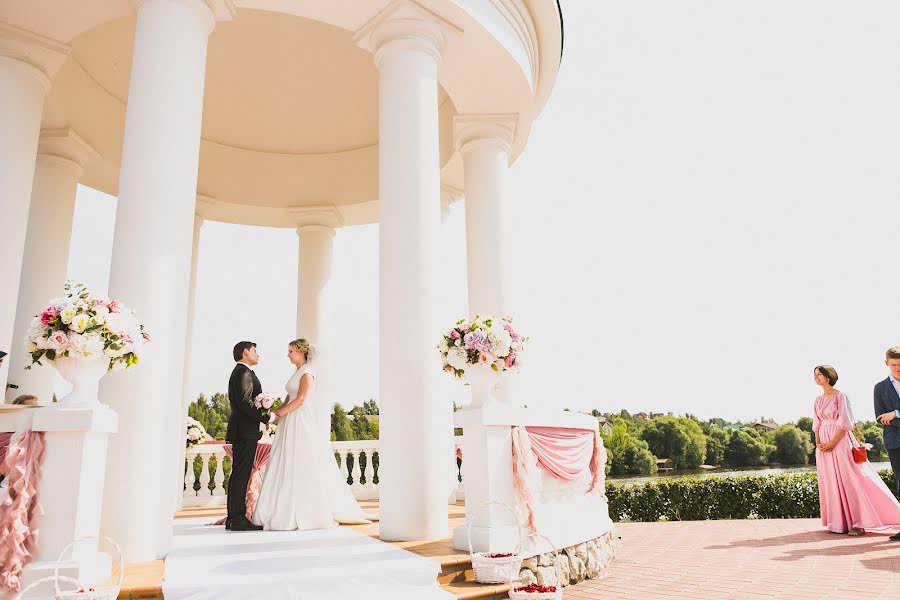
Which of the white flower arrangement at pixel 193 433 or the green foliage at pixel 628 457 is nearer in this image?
the white flower arrangement at pixel 193 433

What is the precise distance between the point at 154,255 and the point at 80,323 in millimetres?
1871

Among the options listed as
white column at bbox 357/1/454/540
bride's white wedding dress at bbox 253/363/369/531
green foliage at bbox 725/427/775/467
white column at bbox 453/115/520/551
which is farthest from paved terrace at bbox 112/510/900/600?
green foliage at bbox 725/427/775/467

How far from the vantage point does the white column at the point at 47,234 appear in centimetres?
1355

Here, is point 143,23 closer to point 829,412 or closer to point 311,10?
point 311,10

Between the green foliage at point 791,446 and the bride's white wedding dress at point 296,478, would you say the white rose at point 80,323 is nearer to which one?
the bride's white wedding dress at point 296,478

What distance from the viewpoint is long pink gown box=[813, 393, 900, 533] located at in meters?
11.9

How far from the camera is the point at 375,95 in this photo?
17250mm

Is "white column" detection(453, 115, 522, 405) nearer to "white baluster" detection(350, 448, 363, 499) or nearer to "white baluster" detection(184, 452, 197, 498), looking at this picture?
"white baluster" detection(350, 448, 363, 499)

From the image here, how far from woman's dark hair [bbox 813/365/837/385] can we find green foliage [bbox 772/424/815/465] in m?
64.1

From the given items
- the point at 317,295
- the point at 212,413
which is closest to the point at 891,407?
the point at 317,295

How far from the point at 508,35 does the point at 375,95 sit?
598cm

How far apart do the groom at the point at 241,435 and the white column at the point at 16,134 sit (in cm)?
395

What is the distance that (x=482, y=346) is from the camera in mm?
8406

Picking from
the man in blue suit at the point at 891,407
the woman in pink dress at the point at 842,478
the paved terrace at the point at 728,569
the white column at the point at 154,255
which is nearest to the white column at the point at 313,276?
the paved terrace at the point at 728,569
